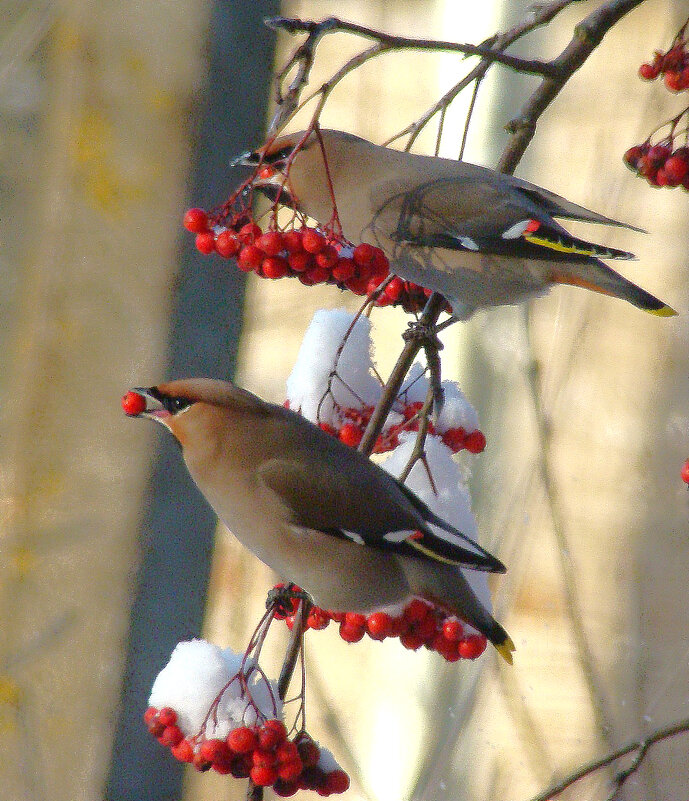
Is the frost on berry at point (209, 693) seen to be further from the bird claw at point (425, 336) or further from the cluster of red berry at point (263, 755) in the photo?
the bird claw at point (425, 336)

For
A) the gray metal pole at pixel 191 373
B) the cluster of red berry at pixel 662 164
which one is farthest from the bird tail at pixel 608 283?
the gray metal pole at pixel 191 373

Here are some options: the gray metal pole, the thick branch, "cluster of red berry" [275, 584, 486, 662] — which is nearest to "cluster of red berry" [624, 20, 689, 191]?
the thick branch

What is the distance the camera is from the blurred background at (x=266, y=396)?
2068 mm

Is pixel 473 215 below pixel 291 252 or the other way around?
the other way around

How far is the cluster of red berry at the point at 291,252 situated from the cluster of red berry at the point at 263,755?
0.53 m

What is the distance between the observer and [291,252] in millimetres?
1123

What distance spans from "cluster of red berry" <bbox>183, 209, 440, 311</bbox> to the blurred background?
109cm

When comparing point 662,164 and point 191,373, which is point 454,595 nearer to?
point 662,164

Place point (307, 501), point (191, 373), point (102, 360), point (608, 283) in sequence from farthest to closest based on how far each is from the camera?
point (191, 373)
point (102, 360)
point (608, 283)
point (307, 501)

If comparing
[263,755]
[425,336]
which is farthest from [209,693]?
[425,336]

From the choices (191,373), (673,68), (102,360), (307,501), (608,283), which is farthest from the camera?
(191,373)

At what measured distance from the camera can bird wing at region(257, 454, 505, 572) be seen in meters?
1.20

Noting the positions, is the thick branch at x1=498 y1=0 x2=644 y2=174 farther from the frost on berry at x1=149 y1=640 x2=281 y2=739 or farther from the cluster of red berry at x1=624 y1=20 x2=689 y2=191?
the frost on berry at x1=149 y1=640 x2=281 y2=739

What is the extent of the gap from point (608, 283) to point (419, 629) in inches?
21.9
